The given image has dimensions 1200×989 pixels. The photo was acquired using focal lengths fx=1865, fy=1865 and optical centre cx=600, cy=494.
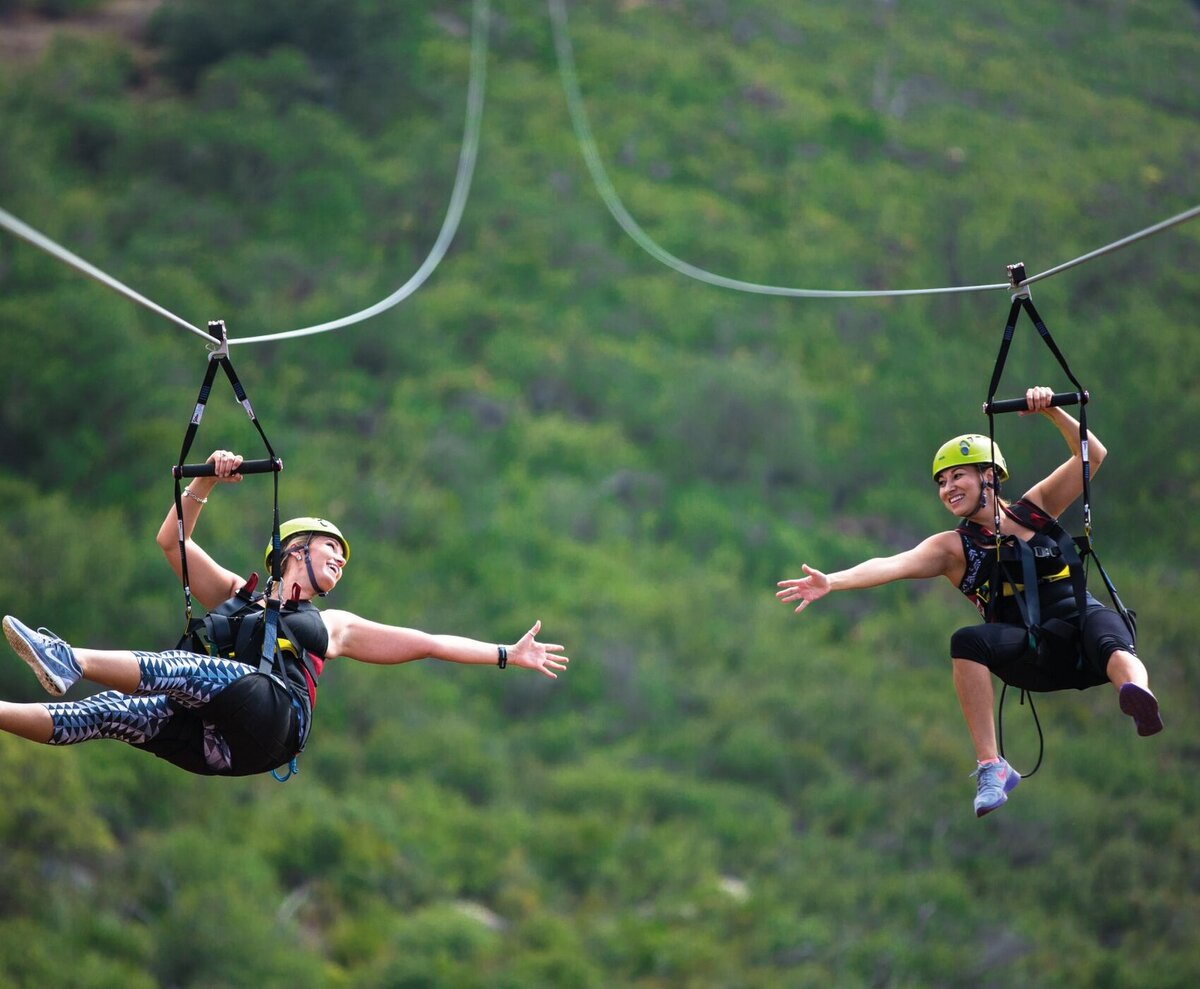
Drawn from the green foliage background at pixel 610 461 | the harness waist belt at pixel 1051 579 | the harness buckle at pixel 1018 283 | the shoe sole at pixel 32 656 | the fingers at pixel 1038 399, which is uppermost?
the green foliage background at pixel 610 461

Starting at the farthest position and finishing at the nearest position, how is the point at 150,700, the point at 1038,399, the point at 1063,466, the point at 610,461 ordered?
the point at 610,461, the point at 1063,466, the point at 1038,399, the point at 150,700

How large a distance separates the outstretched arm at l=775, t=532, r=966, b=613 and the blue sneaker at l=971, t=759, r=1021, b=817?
85 cm

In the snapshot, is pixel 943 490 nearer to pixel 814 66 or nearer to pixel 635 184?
pixel 635 184

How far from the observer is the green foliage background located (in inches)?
1270

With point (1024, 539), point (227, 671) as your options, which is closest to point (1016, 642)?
point (1024, 539)

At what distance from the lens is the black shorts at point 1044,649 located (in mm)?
8109

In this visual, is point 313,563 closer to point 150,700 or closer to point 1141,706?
point 150,700

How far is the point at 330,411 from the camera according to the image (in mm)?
42812

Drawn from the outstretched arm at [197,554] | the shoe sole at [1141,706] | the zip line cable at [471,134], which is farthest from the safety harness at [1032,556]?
the zip line cable at [471,134]

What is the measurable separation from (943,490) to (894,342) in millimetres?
39685

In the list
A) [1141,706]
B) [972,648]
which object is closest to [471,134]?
[972,648]

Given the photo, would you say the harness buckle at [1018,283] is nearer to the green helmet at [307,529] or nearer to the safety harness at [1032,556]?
the safety harness at [1032,556]

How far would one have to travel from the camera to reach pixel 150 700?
295 inches

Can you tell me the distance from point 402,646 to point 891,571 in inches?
Result: 86.2
